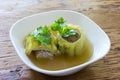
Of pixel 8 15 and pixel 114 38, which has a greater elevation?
pixel 8 15

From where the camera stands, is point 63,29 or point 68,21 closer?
point 63,29

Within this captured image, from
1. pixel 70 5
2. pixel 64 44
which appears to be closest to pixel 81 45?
pixel 64 44

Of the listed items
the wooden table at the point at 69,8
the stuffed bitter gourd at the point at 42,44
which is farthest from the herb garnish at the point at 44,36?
the wooden table at the point at 69,8

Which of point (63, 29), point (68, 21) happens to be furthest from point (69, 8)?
point (63, 29)

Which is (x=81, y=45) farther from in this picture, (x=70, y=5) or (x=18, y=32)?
(x=70, y=5)

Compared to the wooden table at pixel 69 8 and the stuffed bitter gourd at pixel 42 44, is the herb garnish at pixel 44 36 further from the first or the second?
the wooden table at pixel 69 8

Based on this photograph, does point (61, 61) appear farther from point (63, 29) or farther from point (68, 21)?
point (68, 21)

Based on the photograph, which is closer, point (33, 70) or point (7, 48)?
point (33, 70)
